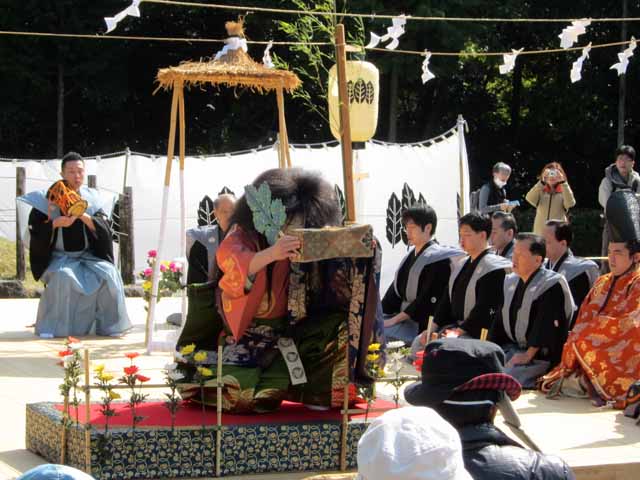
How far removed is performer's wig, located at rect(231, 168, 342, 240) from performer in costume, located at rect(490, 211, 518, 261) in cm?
346

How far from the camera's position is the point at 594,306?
22.0 ft

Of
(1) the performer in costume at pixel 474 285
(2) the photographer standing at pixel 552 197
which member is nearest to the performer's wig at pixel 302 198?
(1) the performer in costume at pixel 474 285

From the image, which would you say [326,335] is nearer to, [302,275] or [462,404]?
[302,275]

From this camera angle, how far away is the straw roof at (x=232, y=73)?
25.1ft

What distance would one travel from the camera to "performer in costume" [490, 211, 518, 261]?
827 centimetres

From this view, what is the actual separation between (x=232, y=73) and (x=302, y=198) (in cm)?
289

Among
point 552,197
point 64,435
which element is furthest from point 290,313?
point 552,197

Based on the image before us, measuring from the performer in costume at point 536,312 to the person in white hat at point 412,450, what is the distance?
4.89m

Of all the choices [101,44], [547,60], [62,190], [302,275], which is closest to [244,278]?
[302,275]

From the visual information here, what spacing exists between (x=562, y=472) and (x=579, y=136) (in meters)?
19.9

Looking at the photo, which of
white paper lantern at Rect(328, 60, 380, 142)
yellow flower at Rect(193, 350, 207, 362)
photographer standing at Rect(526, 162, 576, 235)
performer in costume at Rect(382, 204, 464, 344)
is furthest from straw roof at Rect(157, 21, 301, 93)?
photographer standing at Rect(526, 162, 576, 235)

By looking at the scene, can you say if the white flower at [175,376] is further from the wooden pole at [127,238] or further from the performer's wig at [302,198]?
the wooden pole at [127,238]

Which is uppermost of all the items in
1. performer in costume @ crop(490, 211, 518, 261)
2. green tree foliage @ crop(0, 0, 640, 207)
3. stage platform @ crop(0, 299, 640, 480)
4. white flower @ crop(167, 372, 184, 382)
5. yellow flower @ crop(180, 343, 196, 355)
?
green tree foliage @ crop(0, 0, 640, 207)

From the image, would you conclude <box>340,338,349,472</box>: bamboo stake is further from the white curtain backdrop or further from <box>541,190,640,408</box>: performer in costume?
the white curtain backdrop
